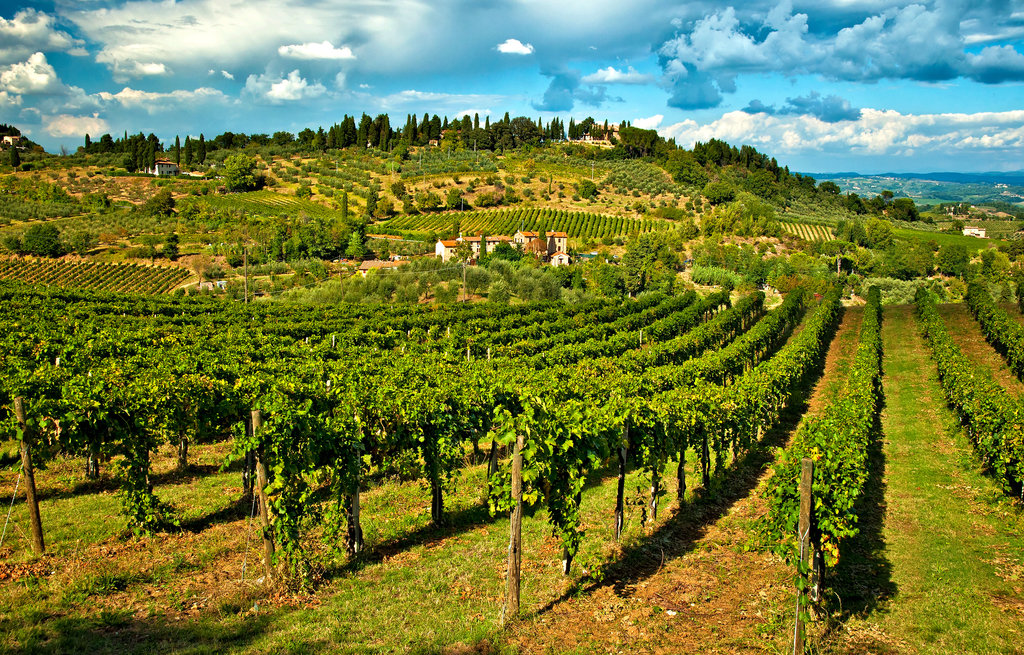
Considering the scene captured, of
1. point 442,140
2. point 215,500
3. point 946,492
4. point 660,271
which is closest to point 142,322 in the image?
point 215,500

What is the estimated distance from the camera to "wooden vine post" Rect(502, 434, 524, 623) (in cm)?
727

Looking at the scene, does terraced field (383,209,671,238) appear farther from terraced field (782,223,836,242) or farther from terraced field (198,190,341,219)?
terraced field (782,223,836,242)

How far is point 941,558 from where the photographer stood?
9.88 meters

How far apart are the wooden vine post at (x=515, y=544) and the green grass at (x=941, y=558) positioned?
3896mm

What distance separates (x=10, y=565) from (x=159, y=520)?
1.79 metres

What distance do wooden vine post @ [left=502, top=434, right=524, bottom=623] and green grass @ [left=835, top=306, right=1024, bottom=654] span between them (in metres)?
3.90

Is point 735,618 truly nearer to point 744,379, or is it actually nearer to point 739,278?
point 744,379

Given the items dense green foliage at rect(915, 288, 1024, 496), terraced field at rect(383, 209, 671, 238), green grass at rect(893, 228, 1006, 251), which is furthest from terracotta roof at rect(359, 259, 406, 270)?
green grass at rect(893, 228, 1006, 251)

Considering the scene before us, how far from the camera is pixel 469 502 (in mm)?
11367

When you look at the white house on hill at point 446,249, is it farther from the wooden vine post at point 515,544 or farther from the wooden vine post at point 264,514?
the wooden vine post at point 515,544

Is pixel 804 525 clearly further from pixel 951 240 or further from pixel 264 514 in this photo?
pixel 951 240

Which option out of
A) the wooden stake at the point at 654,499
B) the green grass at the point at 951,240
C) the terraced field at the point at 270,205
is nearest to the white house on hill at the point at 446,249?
the terraced field at the point at 270,205

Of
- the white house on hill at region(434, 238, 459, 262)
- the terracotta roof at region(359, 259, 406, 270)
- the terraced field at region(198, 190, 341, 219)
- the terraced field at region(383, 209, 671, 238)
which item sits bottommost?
the terracotta roof at region(359, 259, 406, 270)

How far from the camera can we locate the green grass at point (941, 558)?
7422 mm
